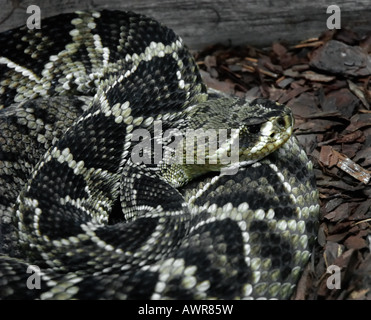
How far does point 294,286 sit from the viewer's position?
4.18 m

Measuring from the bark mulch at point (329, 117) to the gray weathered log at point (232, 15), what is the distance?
0.47 feet

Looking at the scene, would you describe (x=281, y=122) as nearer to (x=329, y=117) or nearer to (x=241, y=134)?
(x=241, y=134)

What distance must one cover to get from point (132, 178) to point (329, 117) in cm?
204

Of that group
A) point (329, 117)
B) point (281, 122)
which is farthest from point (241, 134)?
point (329, 117)

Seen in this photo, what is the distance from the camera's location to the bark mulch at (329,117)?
164 inches

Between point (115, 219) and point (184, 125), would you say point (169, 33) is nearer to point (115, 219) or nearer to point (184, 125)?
point (184, 125)

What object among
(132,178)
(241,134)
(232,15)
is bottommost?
(132,178)

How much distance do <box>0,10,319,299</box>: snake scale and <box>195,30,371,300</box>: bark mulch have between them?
0.65 feet

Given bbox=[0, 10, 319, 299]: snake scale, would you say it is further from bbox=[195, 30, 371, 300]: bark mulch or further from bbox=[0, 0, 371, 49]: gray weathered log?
bbox=[0, 0, 371, 49]: gray weathered log

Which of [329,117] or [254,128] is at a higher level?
[254,128]

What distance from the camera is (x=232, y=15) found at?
20.2 ft

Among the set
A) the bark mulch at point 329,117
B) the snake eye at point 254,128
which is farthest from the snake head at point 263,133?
the bark mulch at point 329,117

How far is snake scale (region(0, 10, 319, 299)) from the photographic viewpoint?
3953mm

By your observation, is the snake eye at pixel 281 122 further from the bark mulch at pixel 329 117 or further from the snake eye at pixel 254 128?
the bark mulch at pixel 329 117
